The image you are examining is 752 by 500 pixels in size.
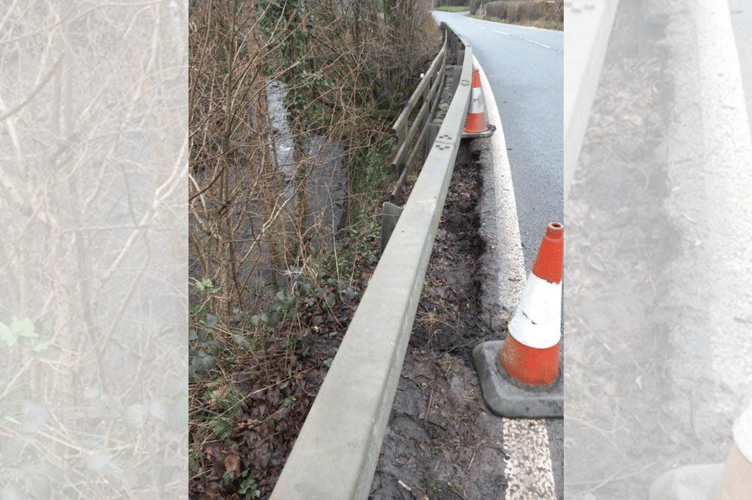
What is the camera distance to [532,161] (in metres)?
5.66

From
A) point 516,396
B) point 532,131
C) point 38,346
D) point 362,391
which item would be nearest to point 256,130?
point 532,131

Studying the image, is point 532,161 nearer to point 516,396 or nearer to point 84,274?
point 516,396

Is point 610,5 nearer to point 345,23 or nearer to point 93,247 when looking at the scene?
point 93,247

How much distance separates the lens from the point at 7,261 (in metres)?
0.91

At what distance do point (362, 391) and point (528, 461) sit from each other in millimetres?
941

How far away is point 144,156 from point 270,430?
1654mm

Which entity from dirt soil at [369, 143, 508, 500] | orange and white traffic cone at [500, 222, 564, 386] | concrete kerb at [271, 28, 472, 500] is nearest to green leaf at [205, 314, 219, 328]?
dirt soil at [369, 143, 508, 500]

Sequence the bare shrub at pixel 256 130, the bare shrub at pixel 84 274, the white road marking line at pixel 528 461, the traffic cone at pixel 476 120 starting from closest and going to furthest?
the bare shrub at pixel 84 274 → the white road marking line at pixel 528 461 → the bare shrub at pixel 256 130 → the traffic cone at pixel 476 120

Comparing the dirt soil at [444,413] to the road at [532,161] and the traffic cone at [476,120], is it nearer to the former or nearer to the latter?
the road at [532,161]

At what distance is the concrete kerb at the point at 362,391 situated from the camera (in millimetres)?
1001

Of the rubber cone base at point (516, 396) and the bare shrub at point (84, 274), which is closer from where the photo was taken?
the bare shrub at point (84, 274)

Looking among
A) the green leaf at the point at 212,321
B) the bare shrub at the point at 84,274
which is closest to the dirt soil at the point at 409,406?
the green leaf at the point at 212,321

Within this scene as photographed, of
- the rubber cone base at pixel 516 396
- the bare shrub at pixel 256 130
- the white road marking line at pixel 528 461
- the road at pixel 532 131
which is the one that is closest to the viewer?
the white road marking line at pixel 528 461

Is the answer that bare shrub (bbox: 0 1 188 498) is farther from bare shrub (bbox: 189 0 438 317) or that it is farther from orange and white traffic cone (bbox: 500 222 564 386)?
bare shrub (bbox: 189 0 438 317)
